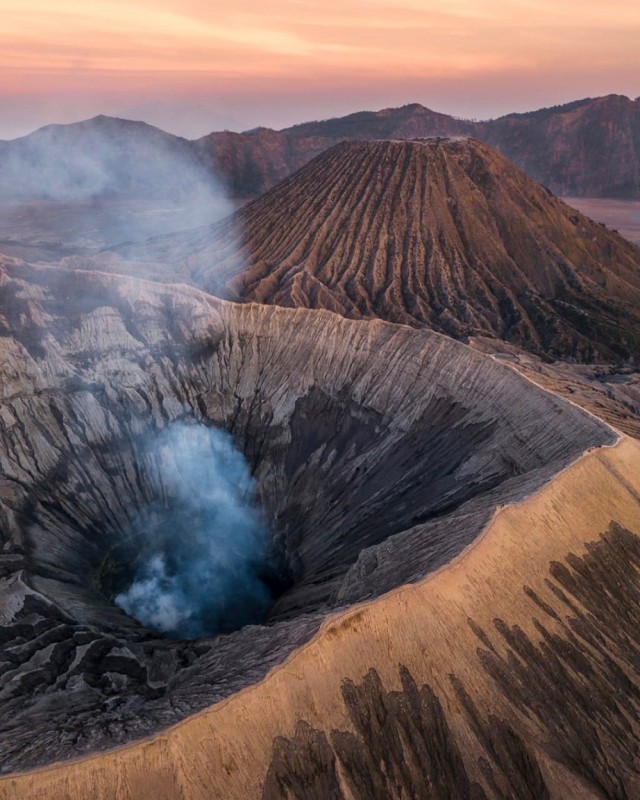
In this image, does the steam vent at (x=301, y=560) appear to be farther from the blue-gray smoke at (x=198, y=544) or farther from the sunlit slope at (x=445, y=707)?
the blue-gray smoke at (x=198, y=544)

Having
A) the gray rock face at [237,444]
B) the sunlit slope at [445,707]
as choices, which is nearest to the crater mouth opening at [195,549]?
the gray rock face at [237,444]

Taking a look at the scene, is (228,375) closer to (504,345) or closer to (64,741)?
(504,345)

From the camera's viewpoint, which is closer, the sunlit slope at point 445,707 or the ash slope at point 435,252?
the sunlit slope at point 445,707

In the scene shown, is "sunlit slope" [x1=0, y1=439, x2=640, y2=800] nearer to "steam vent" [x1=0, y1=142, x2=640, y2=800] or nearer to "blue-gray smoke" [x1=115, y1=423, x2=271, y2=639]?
"steam vent" [x1=0, y1=142, x2=640, y2=800]

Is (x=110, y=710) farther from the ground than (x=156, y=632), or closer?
farther from the ground

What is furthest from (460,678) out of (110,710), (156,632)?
(156,632)


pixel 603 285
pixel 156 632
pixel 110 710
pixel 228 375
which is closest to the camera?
pixel 110 710

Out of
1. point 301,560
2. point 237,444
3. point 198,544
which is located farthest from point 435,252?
point 301,560
